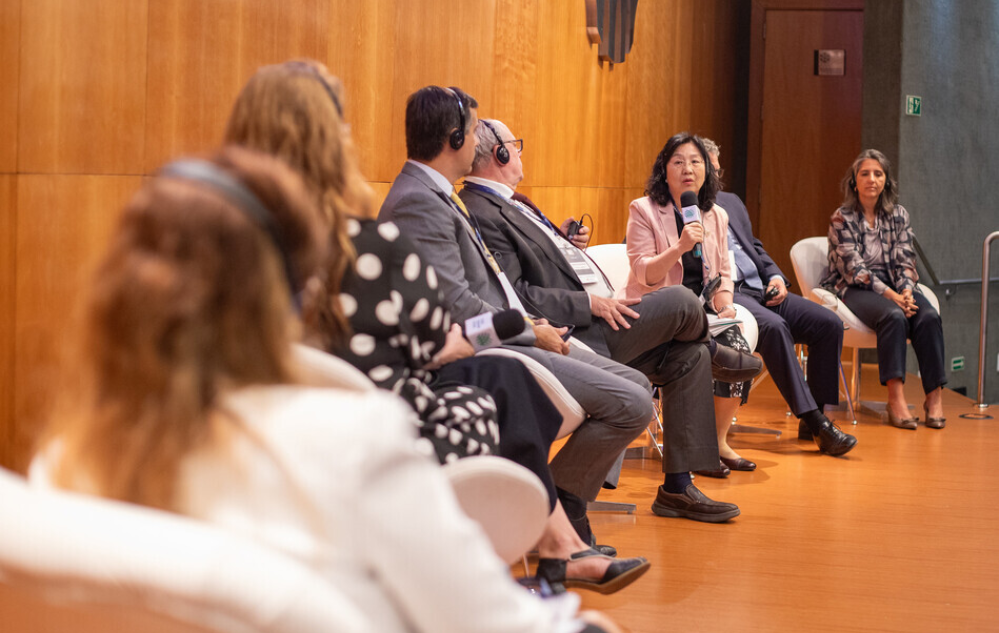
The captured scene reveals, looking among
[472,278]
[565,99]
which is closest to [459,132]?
[472,278]

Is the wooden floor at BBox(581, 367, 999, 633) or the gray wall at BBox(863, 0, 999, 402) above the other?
the gray wall at BBox(863, 0, 999, 402)

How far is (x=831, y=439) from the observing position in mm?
4922

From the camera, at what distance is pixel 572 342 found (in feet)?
11.3

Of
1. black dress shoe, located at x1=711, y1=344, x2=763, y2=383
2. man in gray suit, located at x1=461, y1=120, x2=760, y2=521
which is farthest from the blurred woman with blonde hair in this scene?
black dress shoe, located at x1=711, y1=344, x2=763, y2=383

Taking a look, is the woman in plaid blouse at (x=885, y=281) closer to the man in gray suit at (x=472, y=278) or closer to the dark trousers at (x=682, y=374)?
the dark trousers at (x=682, y=374)

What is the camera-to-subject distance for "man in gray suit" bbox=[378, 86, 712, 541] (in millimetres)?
2980

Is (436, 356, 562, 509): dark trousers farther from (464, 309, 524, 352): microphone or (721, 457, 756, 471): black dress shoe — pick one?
(721, 457, 756, 471): black dress shoe

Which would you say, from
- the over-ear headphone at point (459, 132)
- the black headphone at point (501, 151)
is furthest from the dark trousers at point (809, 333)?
the over-ear headphone at point (459, 132)

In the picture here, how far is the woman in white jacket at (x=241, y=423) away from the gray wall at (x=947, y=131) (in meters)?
7.52

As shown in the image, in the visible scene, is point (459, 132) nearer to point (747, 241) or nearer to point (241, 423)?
point (241, 423)

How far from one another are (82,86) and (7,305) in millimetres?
620

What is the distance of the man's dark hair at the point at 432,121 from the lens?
3.07m

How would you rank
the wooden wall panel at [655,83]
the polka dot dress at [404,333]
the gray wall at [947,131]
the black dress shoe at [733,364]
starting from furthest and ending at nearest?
the gray wall at [947,131], the wooden wall panel at [655,83], the black dress shoe at [733,364], the polka dot dress at [404,333]

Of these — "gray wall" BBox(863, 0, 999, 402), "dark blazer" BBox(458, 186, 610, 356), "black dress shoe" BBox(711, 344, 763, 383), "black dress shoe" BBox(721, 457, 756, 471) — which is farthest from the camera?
"gray wall" BBox(863, 0, 999, 402)
